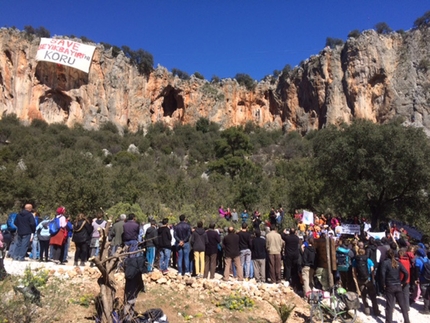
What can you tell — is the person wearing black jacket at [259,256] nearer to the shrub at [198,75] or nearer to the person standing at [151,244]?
the person standing at [151,244]

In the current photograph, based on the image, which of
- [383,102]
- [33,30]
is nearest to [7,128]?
[33,30]

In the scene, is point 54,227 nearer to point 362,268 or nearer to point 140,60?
point 362,268

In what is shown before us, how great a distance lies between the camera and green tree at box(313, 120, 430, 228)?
14883mm

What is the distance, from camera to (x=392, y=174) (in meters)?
14.8

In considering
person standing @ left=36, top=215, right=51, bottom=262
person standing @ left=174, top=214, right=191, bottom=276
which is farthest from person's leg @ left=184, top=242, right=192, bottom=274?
person standing @ left=36, top=215, right=51, bottom=262

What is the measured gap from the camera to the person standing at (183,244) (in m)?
8.68

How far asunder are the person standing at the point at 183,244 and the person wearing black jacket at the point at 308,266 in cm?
295

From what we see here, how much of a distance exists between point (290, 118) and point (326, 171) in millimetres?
40970

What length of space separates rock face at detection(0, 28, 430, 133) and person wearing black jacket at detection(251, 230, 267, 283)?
42.5 metres

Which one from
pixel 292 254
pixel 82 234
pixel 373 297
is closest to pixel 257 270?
pixel 292 254

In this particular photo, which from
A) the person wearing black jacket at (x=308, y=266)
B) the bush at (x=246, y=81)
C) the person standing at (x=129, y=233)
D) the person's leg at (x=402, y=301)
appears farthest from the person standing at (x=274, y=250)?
the bush at (x=246, y=81)

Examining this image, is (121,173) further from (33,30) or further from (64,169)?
(33,30)

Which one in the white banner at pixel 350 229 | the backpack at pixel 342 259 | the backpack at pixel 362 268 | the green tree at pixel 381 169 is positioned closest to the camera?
the backpack at pixel 362 268

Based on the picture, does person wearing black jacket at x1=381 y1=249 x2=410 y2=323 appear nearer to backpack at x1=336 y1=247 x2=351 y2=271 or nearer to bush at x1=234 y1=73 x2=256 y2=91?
backpack at x1=336 y1=247 x2=351 y2=271
